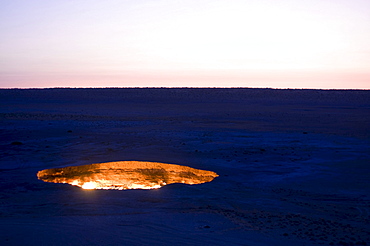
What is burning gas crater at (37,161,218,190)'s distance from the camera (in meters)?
8.99

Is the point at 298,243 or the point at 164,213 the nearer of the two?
the point at 298,243

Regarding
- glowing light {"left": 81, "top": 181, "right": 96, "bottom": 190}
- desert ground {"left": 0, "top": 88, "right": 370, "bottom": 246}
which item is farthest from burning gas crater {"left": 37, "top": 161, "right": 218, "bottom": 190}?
desert ground {"left": 0, "top": 88, "right": 370, "bottom": 246}

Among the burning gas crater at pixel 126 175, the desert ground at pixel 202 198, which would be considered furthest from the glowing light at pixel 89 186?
the desert ground at pixel 202 198

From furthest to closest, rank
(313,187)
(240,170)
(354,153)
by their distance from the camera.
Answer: (354,153), (240,170), (313,187)

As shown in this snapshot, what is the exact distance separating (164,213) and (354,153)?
8.08 m

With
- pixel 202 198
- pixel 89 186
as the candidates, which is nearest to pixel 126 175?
pixel 89 186

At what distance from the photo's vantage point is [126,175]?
32.3ft

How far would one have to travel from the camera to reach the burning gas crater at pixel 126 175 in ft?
29.5

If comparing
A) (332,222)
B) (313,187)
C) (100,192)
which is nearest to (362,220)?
(332,222)

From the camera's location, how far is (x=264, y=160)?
1154 cm

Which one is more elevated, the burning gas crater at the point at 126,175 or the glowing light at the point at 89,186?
the burning gas crater at the point at 126,175

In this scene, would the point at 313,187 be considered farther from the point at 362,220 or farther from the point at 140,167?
the point at 140,167

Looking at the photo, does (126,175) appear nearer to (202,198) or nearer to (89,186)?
(89,186)

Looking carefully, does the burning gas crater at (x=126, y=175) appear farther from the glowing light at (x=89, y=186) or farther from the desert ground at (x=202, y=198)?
the desert ground at (x=202, y=198)
